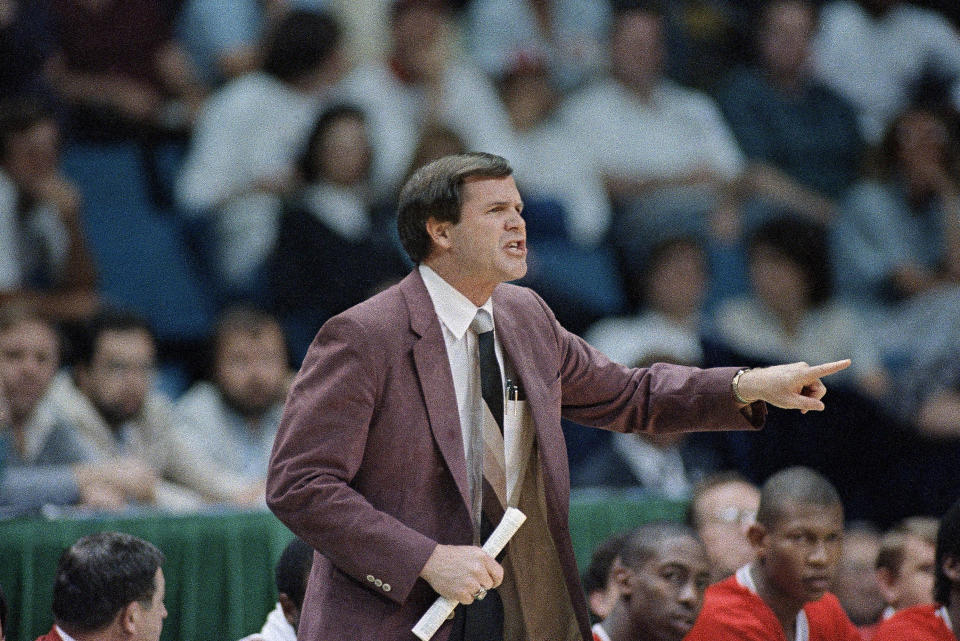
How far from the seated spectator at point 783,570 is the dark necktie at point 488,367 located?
1233 mm

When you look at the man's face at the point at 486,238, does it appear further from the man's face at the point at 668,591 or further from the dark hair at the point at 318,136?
the dark hair at the point at 318,136

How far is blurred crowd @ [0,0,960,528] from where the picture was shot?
18.0 feet

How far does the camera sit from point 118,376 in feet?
17.3

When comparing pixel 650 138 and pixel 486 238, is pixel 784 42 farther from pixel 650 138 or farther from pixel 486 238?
pixel 486 238

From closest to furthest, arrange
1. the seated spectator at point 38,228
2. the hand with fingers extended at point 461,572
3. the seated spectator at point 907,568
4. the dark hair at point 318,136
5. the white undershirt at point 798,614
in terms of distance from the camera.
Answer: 1. the hand with fingers extended at point 461,572
2. the white undershirt at point 798,614
3. the seated spectator at point 907,568
4. the seated spectator at point 38,228
5. the dark hair at point 318,136

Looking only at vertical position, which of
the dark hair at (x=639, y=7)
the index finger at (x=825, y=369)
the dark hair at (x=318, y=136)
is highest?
the dark hair at (x=639, y=7)

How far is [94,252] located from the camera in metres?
6.34

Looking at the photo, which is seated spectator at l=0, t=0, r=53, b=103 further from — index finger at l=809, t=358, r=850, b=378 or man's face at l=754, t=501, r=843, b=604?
index finger at l=809, t=358, r=850, b=378

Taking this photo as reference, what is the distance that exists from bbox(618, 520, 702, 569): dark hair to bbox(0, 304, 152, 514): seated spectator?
1.62 meters

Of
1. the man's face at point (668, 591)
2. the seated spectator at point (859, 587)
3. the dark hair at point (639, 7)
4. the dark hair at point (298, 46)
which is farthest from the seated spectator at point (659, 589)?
the dark hair at point (639, 7)

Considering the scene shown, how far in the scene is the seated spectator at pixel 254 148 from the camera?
21.0 ft

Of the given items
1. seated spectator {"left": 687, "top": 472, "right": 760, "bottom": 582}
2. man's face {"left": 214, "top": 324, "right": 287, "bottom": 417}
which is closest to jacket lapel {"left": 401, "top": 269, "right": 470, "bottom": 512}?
seated spectator {"left": 687, "top": 472, "right": 760, "bottom": 582}

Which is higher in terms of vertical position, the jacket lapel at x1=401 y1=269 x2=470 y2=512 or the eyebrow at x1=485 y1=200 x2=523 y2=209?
the eyebrow at x1=485 y1=200 x2=523 y2=209

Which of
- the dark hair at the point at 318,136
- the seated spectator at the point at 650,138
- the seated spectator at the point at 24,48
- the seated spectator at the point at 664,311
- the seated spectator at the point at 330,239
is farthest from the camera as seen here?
the seated spectator at the point at 650,138
